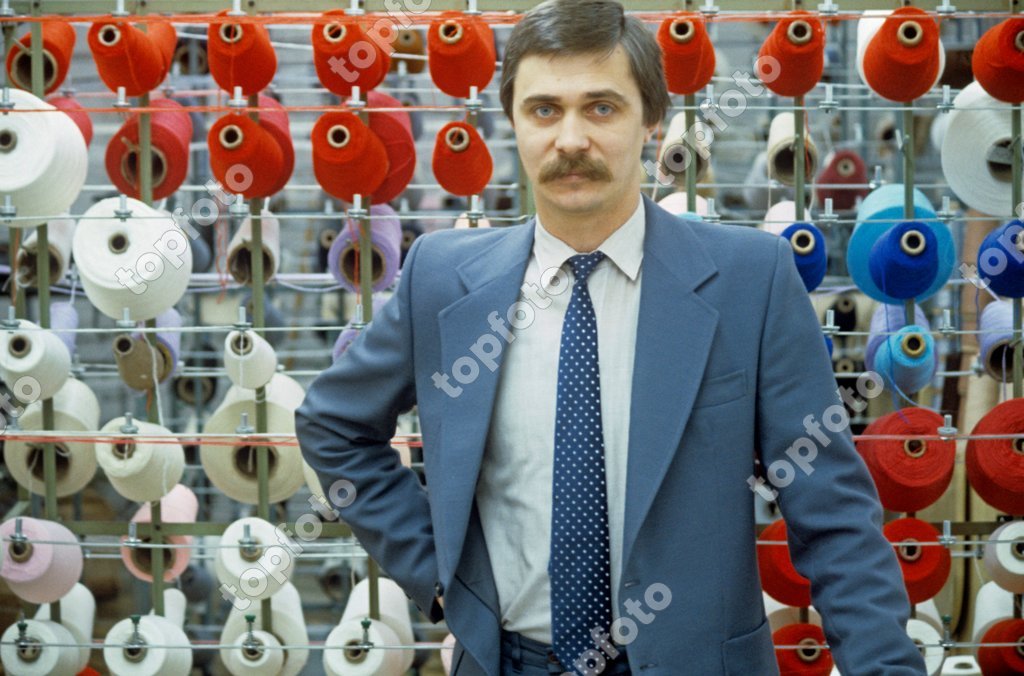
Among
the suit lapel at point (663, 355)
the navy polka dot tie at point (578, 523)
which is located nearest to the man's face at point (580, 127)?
the suit lapel at point (663, 355)

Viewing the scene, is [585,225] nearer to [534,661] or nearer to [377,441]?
[377,441]

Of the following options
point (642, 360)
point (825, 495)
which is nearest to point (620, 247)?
point (642, 360)

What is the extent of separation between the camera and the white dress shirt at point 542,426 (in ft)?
4.92

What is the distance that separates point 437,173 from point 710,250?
1.34m

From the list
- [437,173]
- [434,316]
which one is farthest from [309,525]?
[434,316]

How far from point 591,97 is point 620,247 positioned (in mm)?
191

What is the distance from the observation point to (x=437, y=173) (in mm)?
2805

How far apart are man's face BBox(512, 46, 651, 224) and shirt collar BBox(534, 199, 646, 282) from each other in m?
0.06

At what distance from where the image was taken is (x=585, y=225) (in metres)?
1.54

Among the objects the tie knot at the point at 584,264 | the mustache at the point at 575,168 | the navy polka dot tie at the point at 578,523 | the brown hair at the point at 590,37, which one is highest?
the brown hair at the point at 590,37

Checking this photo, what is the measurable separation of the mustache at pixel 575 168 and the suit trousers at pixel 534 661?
555 mm

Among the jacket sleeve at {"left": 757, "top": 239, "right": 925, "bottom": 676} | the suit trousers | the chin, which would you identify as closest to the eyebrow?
the chin

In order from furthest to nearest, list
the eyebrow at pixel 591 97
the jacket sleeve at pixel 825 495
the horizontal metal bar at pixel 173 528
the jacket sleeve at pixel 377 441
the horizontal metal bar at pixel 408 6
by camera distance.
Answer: the horizontal metal bar at pixel 173 528
the horizontal metal bar at pixel 408 6
the jacket sleeve at pixel 377 441
the eyebrow at pixel 591 97
the jacket sleeve at pixel 825 495

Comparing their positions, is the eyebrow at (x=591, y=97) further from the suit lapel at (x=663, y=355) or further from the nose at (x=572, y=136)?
the suit lapel at (x=663, y=355)
